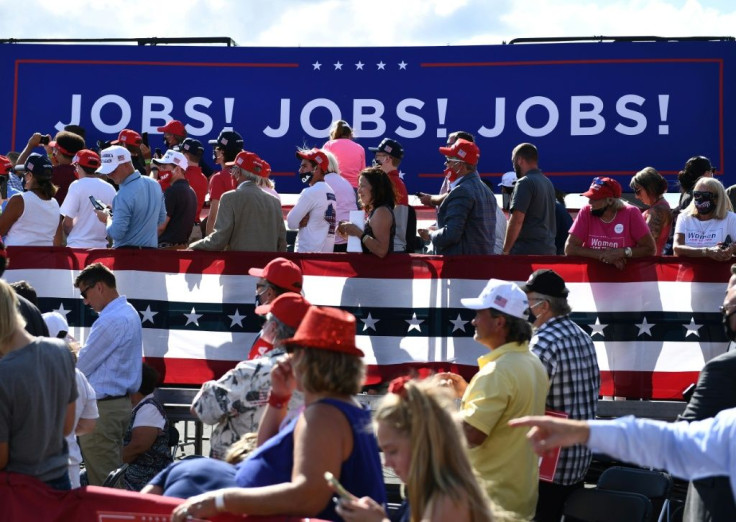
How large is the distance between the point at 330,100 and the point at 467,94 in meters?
1.67

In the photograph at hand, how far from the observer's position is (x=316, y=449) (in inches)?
171

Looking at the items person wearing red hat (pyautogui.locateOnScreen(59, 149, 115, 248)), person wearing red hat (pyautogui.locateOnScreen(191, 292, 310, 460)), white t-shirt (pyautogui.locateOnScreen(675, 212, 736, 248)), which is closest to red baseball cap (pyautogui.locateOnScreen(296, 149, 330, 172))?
person wearing red hat (pyautogui.locateOnScreen(59, 149, 115, 248))

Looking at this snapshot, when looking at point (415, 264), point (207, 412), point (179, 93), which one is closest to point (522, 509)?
point (207, 412)

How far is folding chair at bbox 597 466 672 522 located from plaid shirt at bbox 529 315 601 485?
12.9 inches

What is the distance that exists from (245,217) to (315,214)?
635 millimetres

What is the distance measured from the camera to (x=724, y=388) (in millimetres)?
5230

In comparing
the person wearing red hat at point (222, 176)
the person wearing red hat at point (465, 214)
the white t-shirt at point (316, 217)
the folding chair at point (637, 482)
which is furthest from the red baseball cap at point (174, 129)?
the folding chair at point (637, 482)

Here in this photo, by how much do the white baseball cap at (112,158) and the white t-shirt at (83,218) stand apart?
0.50 m

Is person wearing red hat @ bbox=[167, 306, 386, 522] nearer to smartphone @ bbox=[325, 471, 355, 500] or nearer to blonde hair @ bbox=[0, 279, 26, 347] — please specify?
smartphone @ bbox=[325, 471, 355, 500]

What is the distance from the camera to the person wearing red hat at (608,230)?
28.8 ft

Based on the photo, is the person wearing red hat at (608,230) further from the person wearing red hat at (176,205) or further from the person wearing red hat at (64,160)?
the person wearing red hat at (64,160)

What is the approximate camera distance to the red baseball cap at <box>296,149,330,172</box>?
10.1m

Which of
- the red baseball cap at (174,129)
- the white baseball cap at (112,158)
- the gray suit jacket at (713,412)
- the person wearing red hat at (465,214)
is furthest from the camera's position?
the red baseball cap at (174,129)

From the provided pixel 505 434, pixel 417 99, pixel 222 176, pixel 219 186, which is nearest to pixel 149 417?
pixel 505 434
